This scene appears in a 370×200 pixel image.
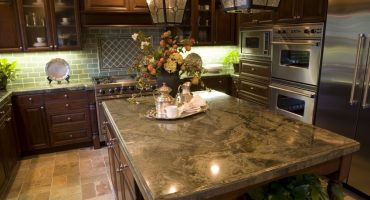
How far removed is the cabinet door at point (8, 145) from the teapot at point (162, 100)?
1877mm

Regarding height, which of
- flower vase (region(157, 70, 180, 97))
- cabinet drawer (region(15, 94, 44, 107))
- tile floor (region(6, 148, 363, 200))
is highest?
flower vase (region(157, 70, 180, 97))

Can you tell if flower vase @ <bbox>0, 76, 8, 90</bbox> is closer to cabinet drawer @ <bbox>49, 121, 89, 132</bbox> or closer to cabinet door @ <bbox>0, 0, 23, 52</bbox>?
cabinet door @ <bbox>0, 0, 23, 52</bbox>

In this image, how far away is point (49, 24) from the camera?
3.66 meters

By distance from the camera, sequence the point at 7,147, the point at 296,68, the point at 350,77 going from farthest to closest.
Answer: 1. the point at 296,68
2. the point at 7,147
3. the point at 350,77

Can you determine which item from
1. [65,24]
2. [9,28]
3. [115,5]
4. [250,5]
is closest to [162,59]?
[250,5]

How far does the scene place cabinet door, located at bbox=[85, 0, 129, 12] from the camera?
3.77 meters

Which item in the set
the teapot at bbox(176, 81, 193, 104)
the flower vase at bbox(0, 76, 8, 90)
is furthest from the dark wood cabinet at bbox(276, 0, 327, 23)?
the flower vase at bbox(0, 76, 8, 90)

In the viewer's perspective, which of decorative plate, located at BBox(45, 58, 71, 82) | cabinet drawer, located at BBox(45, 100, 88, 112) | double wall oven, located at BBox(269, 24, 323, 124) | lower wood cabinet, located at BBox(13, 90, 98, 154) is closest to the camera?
double wall oven, located at BBox(269, 24, 323, 124)

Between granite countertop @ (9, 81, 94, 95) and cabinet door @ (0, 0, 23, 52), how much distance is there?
0.54 m

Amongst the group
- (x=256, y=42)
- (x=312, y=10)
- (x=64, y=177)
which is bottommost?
(x=64, y=177)

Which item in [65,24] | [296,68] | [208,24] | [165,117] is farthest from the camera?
[208,24]

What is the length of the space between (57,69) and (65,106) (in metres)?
0.68

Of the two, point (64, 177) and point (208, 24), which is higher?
point (208, 24)

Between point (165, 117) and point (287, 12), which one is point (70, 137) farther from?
point (287, 12)
